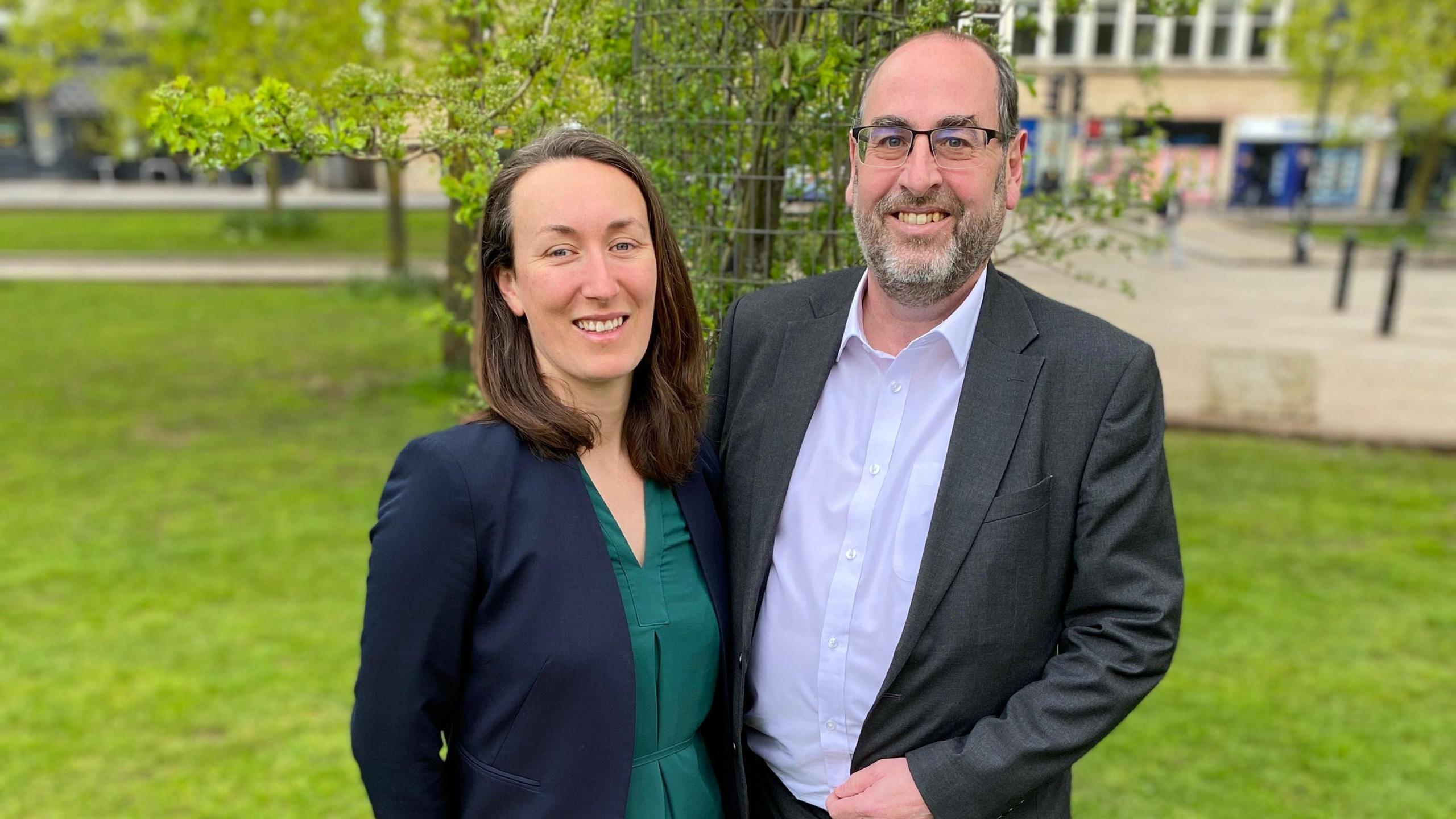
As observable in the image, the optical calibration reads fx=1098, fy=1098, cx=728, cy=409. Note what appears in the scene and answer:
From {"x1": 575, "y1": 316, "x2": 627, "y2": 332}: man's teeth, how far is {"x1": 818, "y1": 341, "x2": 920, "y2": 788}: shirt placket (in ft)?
1.72

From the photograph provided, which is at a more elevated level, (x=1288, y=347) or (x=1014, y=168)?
(x=1014, y=168)

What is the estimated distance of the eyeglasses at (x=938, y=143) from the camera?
2.02m

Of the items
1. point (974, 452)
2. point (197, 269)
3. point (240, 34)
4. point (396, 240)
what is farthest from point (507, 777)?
point (197, 269)

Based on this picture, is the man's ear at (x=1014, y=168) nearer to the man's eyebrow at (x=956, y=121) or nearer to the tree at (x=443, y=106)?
the man's eyebrow at (x=956, y=121)

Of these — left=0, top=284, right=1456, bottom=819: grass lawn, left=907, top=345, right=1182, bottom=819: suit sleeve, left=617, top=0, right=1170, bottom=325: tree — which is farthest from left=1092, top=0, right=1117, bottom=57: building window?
left=907, top=345, right=1182, bottom=819: suit sleeve

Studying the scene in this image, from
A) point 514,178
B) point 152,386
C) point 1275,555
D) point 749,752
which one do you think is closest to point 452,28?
point 514,178

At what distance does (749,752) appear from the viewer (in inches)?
89.4

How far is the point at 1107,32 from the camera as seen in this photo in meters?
41.3

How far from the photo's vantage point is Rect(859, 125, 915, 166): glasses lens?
2.04 meters

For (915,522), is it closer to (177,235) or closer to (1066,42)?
(177,235)

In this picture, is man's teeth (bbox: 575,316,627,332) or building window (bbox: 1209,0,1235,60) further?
building window (bbox: 1209,0,1235,60)

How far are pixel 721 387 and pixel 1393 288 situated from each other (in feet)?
47.7

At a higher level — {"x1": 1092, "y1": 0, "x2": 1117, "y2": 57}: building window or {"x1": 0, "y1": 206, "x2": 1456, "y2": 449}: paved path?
{"x1": 1092, "y1": 0, "x2": 1117, "y2": 57}: building window

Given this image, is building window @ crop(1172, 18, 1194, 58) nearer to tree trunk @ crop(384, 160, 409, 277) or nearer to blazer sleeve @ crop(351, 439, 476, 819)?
tree trunk @ crop(384, 160, 409, 277)
